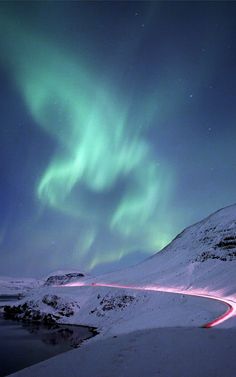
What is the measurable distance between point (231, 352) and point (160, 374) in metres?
3.17

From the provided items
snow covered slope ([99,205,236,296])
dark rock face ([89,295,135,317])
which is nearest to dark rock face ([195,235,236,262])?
snow covered slope ([99,205,236,296])

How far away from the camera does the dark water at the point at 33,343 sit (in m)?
28.9

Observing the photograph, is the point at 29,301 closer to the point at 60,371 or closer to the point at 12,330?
the point at 12,330

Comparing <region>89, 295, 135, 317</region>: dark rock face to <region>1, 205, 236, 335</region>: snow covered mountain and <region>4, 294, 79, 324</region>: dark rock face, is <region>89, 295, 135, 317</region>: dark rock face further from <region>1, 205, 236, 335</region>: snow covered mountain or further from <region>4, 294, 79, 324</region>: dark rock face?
<region>4, 294, 79, 324</region>: dark rock face

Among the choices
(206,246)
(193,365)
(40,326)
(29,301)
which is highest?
(206,246)

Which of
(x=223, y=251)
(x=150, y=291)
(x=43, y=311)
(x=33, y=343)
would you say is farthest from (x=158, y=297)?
(x=223, y=251)

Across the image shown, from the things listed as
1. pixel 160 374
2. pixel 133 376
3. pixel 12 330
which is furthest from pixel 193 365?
pixel 12 330

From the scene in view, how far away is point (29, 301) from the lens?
7325cm

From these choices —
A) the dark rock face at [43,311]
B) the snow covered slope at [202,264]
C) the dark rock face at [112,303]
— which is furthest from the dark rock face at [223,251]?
the dark rock face at [43,311]

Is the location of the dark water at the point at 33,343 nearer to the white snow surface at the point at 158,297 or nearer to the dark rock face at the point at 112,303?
the white snow surface at the point at 158,297

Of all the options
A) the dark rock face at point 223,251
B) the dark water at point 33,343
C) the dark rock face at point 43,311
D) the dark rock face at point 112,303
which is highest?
the dark rock face at point 223,251

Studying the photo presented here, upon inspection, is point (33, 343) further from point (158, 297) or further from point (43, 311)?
point (43, 311)

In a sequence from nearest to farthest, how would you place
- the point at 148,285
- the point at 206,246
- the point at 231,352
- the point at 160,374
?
the point at 160,374 < the point at 231,352 < the point at 148,285 < the point at 206,246

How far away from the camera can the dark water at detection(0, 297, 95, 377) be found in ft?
94.8
